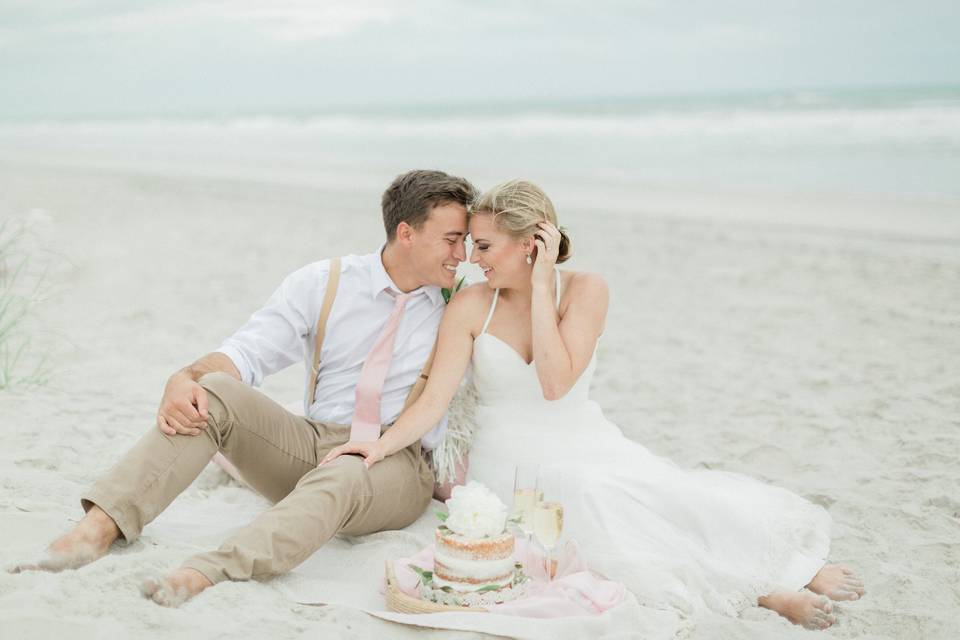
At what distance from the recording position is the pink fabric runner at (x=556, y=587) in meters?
3.11

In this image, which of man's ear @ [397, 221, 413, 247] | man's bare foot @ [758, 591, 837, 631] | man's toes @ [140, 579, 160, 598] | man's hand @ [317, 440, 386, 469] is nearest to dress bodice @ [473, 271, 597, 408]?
man's ear @ [397, 221, 413, 247]

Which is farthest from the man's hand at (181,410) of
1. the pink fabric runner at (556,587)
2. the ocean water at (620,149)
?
the ocean water at (620,149)

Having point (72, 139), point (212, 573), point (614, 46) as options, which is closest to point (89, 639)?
point (212, 573)

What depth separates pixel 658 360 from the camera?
7.32 m

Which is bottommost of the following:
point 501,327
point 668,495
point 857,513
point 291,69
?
point 857,513

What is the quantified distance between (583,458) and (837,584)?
3.60ft

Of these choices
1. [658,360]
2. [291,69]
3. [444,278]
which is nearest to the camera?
[444,278]

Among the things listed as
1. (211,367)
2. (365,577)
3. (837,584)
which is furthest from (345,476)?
(837,584)

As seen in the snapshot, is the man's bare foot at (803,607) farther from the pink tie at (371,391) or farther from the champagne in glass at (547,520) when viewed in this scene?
the pink tie at (371,391)

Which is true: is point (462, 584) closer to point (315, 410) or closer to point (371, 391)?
point (371, 391)

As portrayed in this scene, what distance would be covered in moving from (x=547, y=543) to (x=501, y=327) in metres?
1.19

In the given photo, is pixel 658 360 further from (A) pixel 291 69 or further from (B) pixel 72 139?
(A) pixel 291 69

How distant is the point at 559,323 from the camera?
4020 millimetres

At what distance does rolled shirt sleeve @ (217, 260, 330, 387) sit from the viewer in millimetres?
3963
